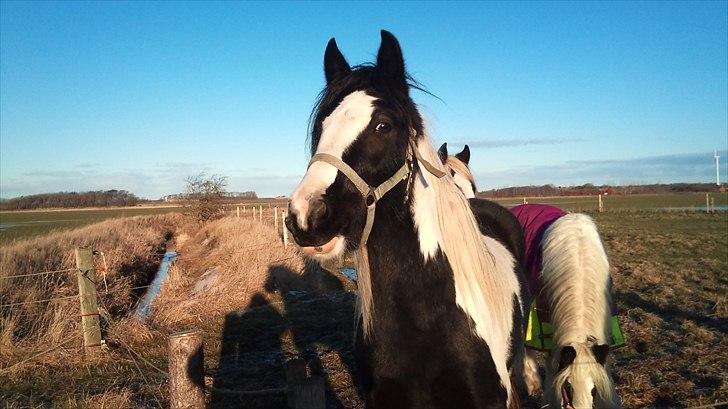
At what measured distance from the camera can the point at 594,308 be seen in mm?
2801

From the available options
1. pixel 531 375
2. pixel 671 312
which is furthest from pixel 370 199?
pixel 671 312

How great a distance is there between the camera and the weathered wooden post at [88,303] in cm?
595

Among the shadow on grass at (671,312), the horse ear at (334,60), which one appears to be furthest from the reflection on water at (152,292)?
the shadow on grass at (671,312)

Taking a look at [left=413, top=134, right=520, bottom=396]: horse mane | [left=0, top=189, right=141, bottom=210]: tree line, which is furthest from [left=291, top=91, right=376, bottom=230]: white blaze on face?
[left=0, top=189, right=141, bottom=210]: tree line

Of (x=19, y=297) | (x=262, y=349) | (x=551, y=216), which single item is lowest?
(x=262, y=349)

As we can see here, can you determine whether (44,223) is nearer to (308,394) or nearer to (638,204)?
(308,394)

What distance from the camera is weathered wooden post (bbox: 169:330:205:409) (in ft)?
9.42

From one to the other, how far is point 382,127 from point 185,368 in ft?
6.56

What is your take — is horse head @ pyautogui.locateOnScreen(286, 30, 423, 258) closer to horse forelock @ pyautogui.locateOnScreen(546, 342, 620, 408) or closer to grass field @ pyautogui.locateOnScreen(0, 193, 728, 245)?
horse forelock @ pyautogui.locateOnScreen(546, 342, 620, 408)

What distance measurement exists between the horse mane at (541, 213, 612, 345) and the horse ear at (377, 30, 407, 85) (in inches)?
68.9

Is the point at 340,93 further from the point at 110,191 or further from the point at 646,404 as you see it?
the point at 110,191

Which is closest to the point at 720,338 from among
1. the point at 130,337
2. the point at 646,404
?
the point at 646,404

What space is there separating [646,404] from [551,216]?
181cm

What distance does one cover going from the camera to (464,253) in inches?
83.0
